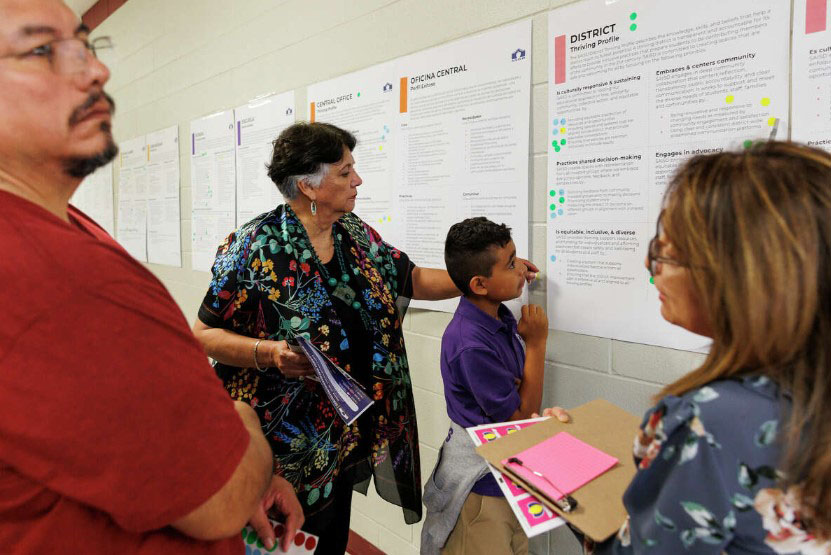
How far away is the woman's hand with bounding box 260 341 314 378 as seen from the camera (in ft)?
4.07

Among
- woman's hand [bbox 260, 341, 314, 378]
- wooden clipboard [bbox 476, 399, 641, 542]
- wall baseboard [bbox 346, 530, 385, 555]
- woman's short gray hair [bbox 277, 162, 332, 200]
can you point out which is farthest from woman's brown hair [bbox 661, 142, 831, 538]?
wall baseboard [bbox 346, 530, 385, 555]

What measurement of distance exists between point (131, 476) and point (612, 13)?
54.5 inches

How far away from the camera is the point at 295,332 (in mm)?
1346

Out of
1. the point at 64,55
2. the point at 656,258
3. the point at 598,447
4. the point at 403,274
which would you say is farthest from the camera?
the point at 403,274

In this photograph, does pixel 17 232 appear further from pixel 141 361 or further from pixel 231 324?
pixel 231 324

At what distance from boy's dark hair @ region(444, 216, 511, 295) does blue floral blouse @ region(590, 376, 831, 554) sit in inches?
31.0

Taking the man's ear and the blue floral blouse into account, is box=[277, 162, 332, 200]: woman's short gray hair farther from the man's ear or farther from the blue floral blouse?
the blue floral blouse

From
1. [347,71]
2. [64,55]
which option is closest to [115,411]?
[64,55]

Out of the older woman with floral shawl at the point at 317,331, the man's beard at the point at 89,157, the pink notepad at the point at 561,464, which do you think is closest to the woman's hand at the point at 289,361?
the older woman with floral shawl at the point at 317,331

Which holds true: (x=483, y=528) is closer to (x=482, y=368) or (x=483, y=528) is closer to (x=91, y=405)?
(x=482, y=368)

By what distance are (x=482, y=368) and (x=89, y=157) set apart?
941 mm

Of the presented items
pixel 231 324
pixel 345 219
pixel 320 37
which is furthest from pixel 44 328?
pixel 320 37

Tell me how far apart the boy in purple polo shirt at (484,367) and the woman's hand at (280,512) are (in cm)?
55

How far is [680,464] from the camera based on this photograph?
583 millimetres
